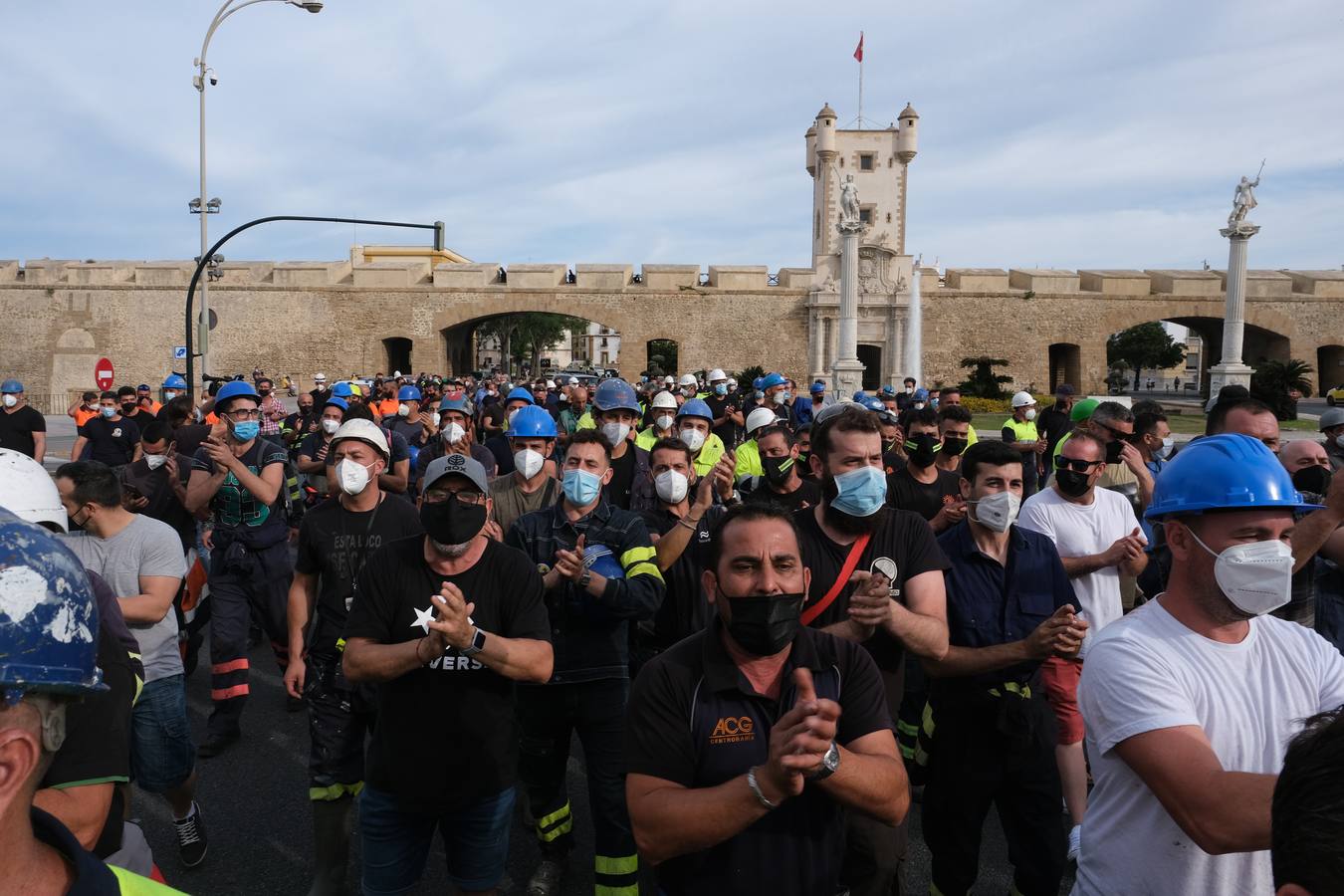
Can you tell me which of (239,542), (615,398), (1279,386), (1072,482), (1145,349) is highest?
(1145,349)

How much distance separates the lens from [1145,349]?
69500 millimetres

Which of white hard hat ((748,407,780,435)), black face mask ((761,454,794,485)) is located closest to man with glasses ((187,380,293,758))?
black face mask ((761,454,794,485))

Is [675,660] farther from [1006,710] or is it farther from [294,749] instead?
[294,749]

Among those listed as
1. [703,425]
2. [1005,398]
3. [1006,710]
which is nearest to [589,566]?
[1006,710]

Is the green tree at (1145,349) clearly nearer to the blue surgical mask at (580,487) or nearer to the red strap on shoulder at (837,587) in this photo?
the blue surgical mask at (580,487)

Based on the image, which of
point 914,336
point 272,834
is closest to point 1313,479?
point 272,834

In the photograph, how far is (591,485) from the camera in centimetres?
396

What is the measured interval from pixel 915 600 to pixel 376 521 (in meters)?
2.55

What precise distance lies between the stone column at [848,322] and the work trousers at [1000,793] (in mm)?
24425

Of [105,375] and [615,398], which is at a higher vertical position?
[105,375]

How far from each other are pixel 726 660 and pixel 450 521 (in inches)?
50.0

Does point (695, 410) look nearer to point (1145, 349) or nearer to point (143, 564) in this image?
point (143, 564)

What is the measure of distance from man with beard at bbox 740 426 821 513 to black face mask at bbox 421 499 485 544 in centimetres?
232

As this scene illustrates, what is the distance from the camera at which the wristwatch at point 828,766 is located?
1.89m
